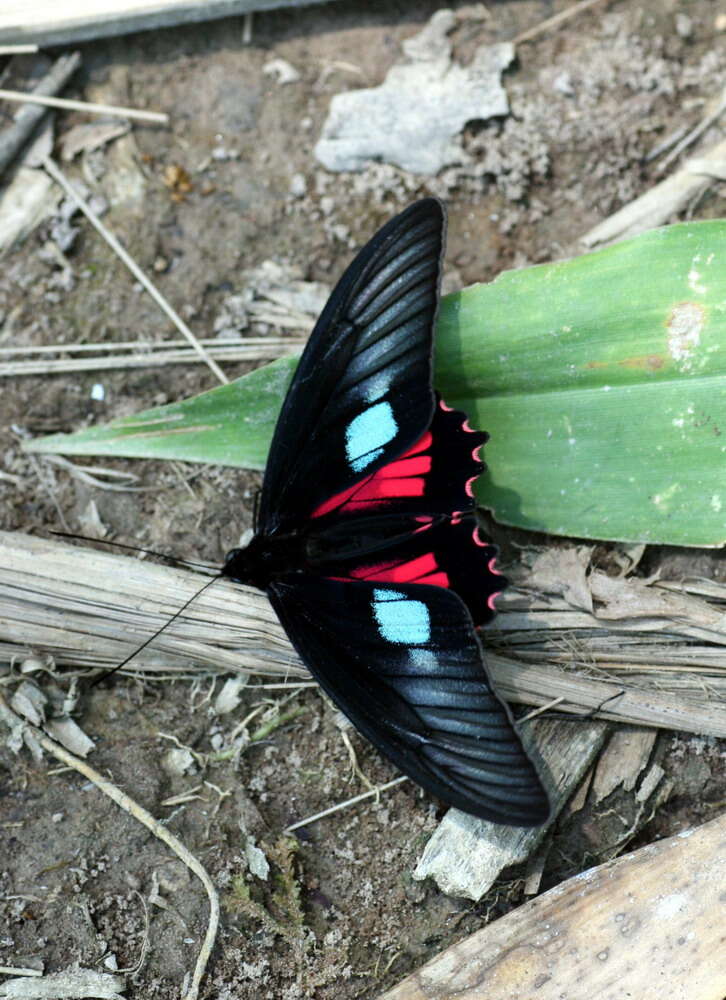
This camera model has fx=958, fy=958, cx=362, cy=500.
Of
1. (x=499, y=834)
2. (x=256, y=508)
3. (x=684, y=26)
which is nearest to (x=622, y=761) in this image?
(x=499, y=834)

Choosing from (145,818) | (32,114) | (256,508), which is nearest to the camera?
(145,818)

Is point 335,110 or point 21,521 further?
point 335,110

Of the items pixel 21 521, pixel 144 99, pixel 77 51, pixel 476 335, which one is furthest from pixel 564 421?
pixel 77 51

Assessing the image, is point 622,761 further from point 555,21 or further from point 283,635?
point 555,21

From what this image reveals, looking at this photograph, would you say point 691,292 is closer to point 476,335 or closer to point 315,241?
point 476,335

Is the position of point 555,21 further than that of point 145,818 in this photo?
Yes

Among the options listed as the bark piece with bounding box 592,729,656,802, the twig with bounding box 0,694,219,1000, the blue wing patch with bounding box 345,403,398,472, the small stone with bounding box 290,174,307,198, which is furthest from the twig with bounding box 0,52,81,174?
the bark piece with bounding box 592,729,656,802

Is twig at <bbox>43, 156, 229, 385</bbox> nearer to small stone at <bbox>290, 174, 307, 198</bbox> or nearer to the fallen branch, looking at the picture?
small stone at <bbox>290, 174, 307, 198</bbox>
